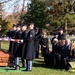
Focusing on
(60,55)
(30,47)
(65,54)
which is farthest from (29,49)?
(65,54)

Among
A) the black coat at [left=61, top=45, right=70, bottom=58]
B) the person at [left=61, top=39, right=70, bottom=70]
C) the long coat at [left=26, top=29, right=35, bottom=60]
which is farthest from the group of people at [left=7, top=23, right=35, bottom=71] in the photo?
the black coat at [left=61, top=45, right=70, bottom=58]

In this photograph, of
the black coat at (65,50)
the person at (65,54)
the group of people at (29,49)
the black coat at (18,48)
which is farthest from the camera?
the black coat at (65,50)

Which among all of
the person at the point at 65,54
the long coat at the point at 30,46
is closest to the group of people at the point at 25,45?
the long coat at the point at 30,46

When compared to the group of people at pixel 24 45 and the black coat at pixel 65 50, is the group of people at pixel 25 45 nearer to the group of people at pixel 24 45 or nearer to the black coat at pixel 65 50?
the group of people at pixel 24 45

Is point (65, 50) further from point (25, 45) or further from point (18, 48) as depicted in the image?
point (25, 45)

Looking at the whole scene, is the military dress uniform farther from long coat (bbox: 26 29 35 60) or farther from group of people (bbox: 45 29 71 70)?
group of people (bbox: 45 29 71 70)

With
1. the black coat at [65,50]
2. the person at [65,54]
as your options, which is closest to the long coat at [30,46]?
the person at [65,54]

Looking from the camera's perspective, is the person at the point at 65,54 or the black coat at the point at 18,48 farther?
the person at the point at 65,54

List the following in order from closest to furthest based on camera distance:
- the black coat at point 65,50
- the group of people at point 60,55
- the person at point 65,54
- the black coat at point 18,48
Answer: the black coat at point 18,48
the person at point 65,54
the group of people at point 60,55
the black coat at point 65,50

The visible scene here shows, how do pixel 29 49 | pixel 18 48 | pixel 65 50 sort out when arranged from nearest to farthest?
pixel 29 49 → pixel 18 48 → pixel 65 50

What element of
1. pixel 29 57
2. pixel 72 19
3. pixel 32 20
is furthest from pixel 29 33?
pixel 32 20

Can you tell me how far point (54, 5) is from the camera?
30.0 metres

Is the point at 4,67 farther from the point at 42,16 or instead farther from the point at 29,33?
the point at 42,16

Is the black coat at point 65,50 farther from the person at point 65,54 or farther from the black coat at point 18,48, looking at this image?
the black coat at point 18,48
